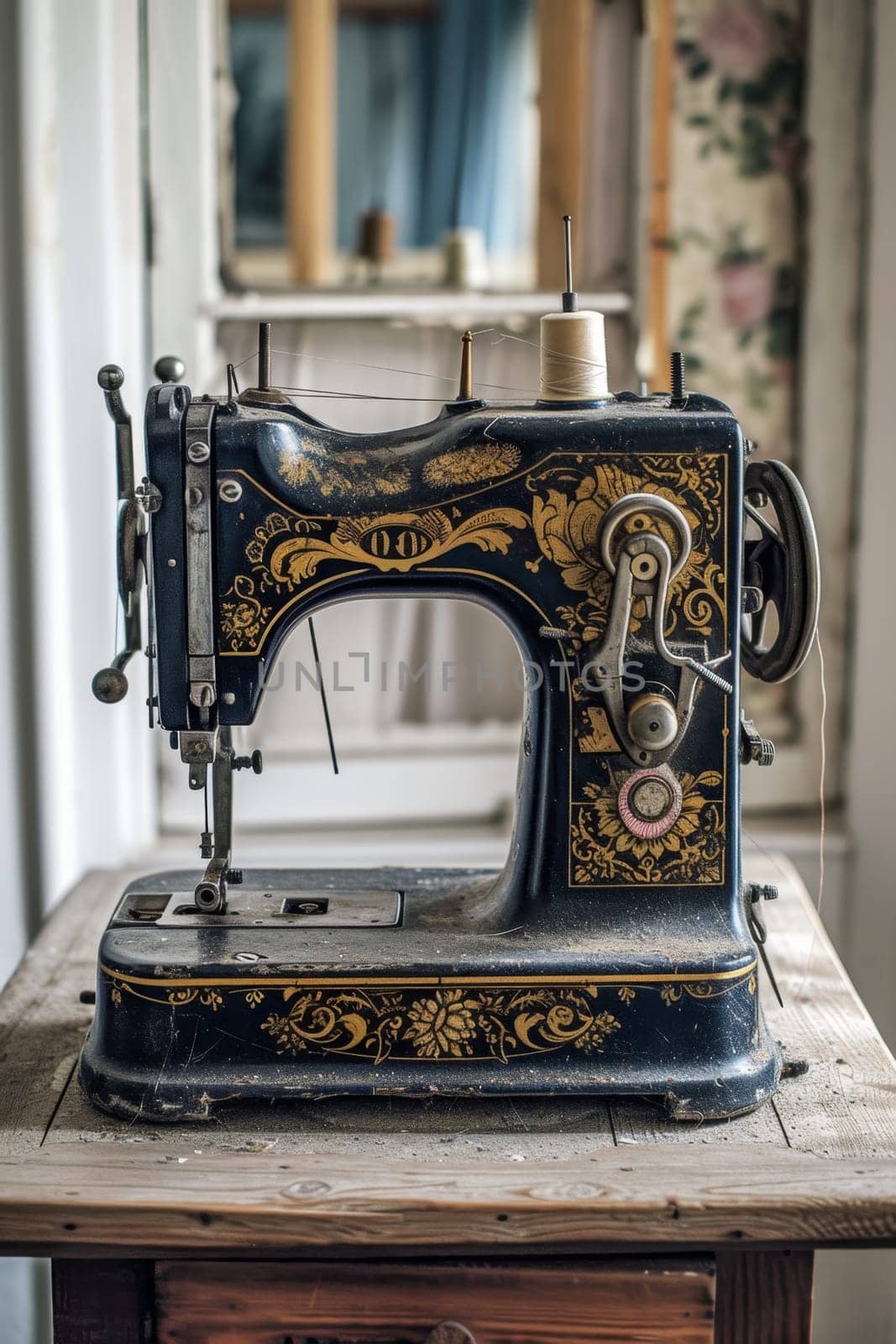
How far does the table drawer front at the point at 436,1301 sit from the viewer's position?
3.69 feet

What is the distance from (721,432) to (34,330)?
1.07 meters

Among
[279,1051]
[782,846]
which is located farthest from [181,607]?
[782,846]

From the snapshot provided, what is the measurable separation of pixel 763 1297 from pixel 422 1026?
1.11 feet

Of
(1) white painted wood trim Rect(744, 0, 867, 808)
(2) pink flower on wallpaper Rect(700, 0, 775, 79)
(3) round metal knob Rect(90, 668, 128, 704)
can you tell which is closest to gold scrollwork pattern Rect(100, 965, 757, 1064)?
(3) round metal knob Rect(90, 668, 128, 704)

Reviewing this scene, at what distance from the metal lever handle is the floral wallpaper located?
3.65 feet

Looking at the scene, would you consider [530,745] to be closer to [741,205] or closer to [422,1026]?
[422,1026]

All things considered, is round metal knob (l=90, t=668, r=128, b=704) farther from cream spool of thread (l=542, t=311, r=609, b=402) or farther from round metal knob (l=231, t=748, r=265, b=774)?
cream spool of thread (l=542, t=311, r=609, b=402)

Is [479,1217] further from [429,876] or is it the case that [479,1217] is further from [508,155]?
[508,155]

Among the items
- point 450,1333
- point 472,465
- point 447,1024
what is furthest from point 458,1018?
point 472,465

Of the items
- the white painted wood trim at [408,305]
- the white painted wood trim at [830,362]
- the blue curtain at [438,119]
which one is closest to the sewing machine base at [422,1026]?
the white painted wood trim at [830,362]

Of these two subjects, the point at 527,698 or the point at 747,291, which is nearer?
the point at 527,698

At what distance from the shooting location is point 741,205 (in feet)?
6.86

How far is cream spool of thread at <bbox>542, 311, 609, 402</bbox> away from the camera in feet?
4.05

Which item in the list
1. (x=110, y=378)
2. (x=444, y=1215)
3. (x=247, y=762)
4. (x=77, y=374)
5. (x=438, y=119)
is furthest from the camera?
(x=438, y=119)
